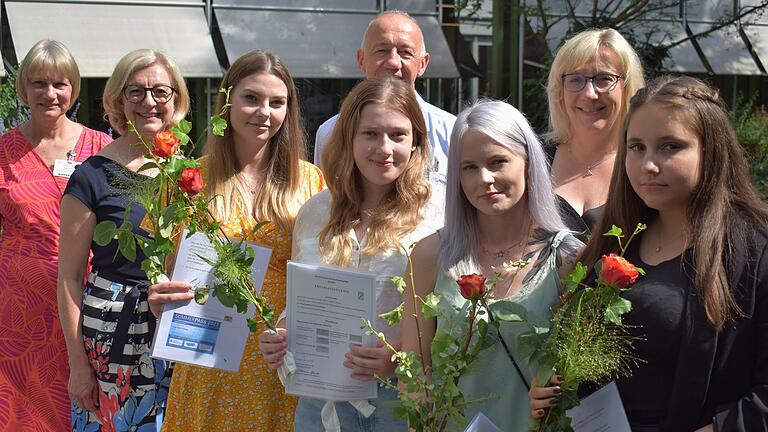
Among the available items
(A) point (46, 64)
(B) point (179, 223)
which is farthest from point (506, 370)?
(A) point (46, 64)

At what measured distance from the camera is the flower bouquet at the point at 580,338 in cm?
207

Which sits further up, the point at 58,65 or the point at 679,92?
the point at 58,65

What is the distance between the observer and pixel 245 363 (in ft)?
10.8

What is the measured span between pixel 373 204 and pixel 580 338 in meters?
1.21

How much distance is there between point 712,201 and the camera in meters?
2.34

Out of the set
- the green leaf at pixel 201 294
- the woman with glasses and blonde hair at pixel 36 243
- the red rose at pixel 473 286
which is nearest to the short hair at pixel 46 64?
the woman with glasses and blonde hair at pixel 36 243

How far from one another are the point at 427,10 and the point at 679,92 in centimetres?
965

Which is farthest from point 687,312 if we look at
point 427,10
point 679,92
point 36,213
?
point 427,10

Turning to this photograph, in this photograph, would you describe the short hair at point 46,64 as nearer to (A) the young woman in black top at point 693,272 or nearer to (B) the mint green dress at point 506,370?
(B) the mint green dress at point 506,370

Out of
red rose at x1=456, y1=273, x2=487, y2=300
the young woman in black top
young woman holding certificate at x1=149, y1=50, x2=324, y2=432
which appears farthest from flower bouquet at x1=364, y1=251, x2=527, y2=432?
young woman holding certificate at x1=149, y1=50, x2=324, y2=432

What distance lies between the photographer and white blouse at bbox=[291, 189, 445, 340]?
2973mm

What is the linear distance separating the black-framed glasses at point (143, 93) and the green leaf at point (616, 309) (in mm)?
2308

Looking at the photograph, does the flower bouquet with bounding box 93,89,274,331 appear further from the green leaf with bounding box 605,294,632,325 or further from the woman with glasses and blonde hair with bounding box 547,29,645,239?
the woman with glasses and blonde hair with bounding box 547,29,645,239

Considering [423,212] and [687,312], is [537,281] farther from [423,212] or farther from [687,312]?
[423,212]
